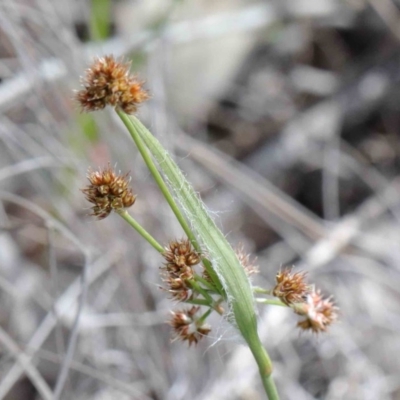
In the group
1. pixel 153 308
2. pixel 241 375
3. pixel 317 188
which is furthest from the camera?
pixel 317 188

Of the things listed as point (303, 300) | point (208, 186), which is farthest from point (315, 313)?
point (208, 186)

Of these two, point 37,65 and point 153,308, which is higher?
point 37,65

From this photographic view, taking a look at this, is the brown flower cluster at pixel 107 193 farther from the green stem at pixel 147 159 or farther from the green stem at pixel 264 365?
the green stem at pixel 264 365

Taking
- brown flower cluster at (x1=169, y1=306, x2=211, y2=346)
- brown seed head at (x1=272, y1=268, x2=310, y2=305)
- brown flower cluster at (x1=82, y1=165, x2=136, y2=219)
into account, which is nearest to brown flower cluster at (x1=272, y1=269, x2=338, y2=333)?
brown seed head at (x1=272, y1=268, x2=310, y2=305)

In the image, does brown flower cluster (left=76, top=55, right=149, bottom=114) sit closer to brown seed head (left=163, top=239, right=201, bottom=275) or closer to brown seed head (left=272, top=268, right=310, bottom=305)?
brown seed head (left=163, top=239, right=201, bottom=275)

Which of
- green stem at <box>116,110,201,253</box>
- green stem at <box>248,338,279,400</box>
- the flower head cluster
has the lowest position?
green stem at <box>248,338,279,400</box>

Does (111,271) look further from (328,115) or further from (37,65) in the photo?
(328,115)

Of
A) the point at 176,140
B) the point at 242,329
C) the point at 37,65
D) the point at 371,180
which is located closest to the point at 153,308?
the point at 176,140
